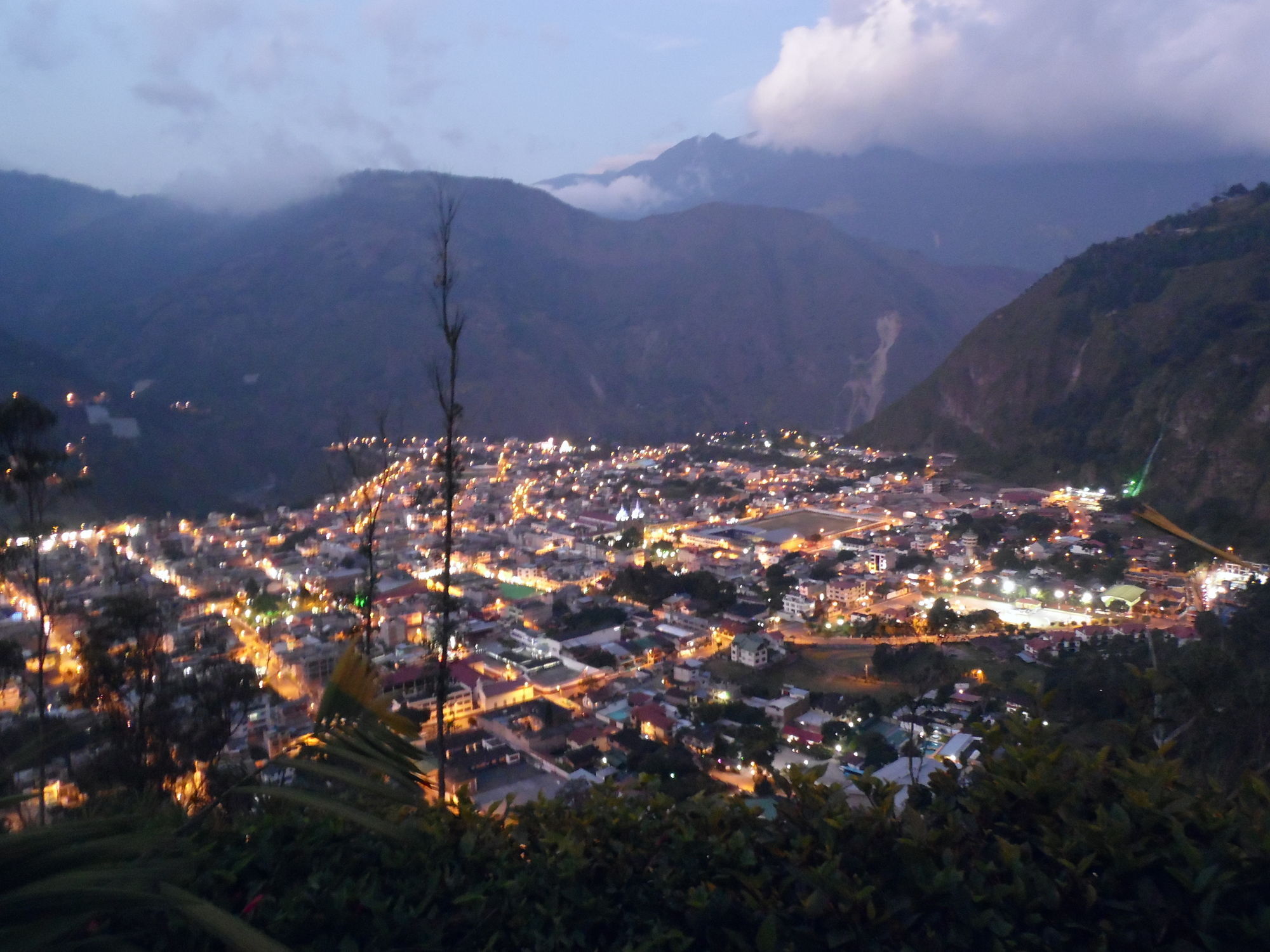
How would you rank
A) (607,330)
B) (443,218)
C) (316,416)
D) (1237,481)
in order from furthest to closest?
(607,330)
(316,416)
(1237,481)
(443,218)

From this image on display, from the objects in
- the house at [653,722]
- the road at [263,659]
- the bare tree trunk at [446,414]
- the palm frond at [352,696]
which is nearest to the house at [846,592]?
the house at [653,722]

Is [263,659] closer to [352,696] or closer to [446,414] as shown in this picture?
[446,414]

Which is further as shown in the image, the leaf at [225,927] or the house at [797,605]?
the house at [797,605]

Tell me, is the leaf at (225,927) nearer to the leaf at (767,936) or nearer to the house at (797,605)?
the leaf at (767,936)

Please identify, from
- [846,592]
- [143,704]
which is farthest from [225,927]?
[846,592]

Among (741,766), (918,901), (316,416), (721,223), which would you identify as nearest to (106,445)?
(316,416)

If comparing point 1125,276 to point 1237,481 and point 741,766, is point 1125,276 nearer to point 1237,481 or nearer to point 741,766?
point 1237,481
